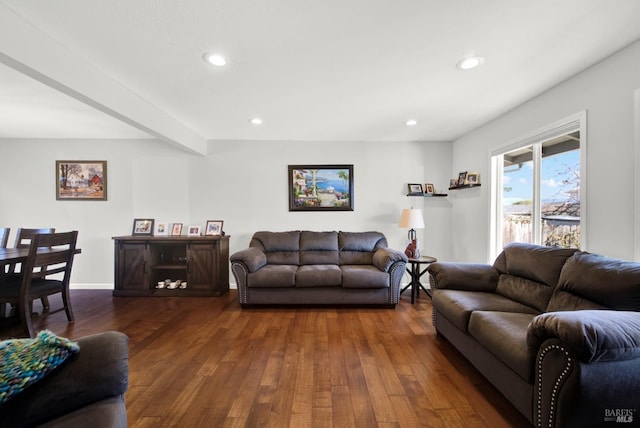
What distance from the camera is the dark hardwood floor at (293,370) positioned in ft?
4.88

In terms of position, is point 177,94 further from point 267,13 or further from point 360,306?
point 360,306

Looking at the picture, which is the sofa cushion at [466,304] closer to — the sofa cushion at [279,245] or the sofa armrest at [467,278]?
the sofa armrest at [467,278]

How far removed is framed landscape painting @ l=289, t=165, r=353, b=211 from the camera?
13.3ft

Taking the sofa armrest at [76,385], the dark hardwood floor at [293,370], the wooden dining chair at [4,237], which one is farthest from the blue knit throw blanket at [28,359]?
the wooden dining chair at [4,237]

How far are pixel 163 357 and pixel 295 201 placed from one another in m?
2.62

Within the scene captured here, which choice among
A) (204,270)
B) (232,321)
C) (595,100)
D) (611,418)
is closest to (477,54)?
(595,100)

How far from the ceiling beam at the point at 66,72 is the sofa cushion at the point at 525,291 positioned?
12.9 feet

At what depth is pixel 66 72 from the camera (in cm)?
179

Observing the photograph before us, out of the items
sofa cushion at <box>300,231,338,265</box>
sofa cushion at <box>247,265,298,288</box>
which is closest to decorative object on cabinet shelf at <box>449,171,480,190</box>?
sofa cushion at <box>300,231,338,265</box>

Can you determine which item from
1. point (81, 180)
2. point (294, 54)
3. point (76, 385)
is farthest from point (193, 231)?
point (76, 385)

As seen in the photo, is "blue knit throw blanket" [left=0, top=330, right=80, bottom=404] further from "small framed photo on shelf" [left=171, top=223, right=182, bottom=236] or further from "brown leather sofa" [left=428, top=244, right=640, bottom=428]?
"small framed photo on shelf" [left=171, top=223, right=182, bottom=236]

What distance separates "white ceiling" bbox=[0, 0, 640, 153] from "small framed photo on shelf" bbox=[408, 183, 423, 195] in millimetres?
1272

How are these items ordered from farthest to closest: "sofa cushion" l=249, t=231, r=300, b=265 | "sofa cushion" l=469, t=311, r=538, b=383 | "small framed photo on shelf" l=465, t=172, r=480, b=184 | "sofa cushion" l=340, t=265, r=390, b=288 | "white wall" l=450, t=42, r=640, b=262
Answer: "sofa cushion" l=249, t=231, r=300, b=265, "small framed photo on shelf" l=465, t=172, r=480, b=184, "sofa cushion" l=340, t=265, r=390, b=288, "white wall" l=450, t=42, r=640, b=262, "sofa cushion" l=469, t=311, r=538, b=383

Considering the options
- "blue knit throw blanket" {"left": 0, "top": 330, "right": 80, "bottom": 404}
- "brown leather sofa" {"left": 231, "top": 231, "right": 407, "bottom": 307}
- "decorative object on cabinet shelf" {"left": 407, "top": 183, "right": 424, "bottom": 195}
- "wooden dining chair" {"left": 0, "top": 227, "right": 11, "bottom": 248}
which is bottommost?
"brown leather sofa" {"left": 231, "top": 231, "right": 407, "bottom": 307}
